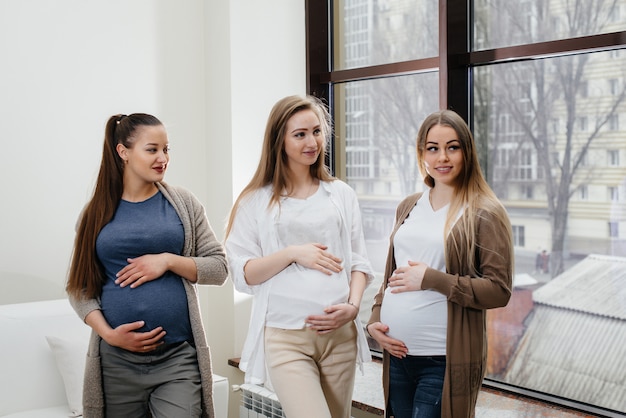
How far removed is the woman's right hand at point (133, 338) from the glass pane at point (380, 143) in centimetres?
165

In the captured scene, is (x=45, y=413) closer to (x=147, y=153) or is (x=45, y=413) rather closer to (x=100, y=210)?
(x=100, y=210)

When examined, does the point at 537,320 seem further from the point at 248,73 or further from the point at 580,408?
the point at 248,73

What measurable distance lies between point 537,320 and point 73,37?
2393mm

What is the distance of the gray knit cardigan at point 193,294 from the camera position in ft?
6.93

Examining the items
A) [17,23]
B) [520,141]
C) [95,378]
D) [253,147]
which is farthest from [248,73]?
[95,378]

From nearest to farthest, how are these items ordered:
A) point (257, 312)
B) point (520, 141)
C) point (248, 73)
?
point (257, 312) → point (520, 141) → point (248, 73)

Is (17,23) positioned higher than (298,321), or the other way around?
(17,23)

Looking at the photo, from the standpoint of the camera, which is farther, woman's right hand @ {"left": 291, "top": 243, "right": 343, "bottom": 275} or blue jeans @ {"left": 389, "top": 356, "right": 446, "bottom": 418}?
woman's right hand @ {"left": 291, "top": 243, "right": 343, "bottom": 275}

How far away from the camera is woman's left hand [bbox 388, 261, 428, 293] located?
2.09 m

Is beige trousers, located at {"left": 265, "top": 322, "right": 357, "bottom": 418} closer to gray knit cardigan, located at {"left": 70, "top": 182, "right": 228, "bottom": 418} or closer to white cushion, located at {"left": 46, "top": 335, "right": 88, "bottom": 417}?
gray knit cardigan, located at {"left": 70, "top": 182, "right": 228, "bottom": 418}

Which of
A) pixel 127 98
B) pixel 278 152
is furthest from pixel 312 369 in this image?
pixel 127 98

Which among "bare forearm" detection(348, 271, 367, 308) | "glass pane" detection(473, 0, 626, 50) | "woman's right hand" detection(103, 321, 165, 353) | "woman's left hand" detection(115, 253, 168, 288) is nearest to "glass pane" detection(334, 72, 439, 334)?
"glass pane" detection(473, 0, 626, 50)

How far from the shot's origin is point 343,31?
3762 mm

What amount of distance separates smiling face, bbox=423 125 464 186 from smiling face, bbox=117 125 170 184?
813 mm
